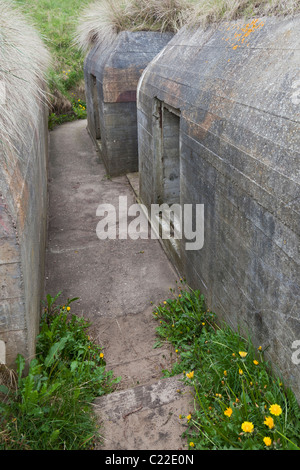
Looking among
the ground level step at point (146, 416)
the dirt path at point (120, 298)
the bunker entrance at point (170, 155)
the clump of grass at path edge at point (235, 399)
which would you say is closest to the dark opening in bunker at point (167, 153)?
the bunker entrance at point (170, 155)

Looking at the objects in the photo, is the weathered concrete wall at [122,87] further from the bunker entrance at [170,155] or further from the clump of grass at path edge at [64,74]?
the clump of grass at path edge at [64,74]

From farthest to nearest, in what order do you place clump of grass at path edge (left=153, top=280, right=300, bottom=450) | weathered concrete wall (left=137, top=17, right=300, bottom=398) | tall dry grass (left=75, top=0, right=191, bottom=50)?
1. tall dry grass (left=75, top=0, right=191, bottom=50)
2. weathered concrete wall (left=137, top=17, right=300, bottom=398)
3. clump of grass at path edge (left=153, top=280, right=300, bottom=450)

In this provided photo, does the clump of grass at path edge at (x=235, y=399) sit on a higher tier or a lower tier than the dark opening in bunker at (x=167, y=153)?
lower

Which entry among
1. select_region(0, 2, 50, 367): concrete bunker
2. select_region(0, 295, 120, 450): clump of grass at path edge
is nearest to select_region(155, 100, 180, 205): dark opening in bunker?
select_region(0, 2, 50, 367): concrete bunker

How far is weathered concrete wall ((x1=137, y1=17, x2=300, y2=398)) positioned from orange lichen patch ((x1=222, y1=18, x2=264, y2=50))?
0.01m

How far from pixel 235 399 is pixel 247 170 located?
158 cm

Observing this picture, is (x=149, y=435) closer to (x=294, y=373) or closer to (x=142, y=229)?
(x=294, y=373)

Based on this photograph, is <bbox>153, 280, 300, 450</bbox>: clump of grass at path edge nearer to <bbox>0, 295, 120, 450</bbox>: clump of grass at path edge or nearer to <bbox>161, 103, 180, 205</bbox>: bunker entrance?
<bbox>0, 295, 120, 450</bbox>: clump of grass at path edge

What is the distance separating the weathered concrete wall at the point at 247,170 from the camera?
7.72ft
